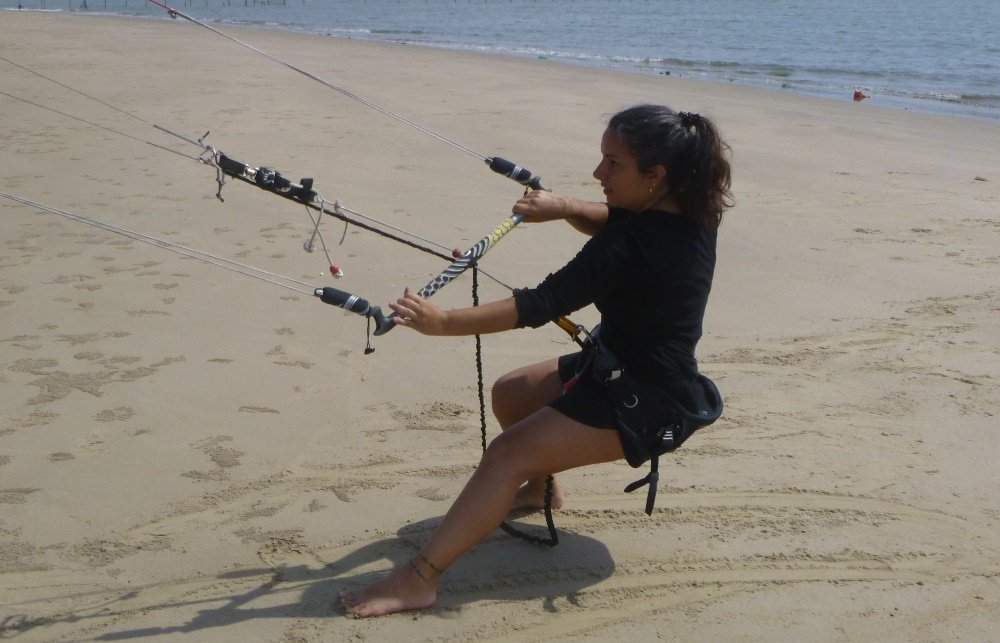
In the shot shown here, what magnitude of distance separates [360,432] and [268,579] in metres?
1.04

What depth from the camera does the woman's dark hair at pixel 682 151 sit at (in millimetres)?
2801

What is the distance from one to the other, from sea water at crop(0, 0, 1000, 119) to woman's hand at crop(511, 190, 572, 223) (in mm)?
12868

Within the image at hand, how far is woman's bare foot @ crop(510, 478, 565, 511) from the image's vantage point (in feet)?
11.5

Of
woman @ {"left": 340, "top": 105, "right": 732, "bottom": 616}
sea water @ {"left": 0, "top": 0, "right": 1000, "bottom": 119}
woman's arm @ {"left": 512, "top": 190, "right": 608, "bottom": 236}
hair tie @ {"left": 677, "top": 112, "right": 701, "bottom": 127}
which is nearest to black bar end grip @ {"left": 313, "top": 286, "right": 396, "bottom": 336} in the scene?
woman @ {"left": 340, "top": 105, "right": 732, "bottom": 616}

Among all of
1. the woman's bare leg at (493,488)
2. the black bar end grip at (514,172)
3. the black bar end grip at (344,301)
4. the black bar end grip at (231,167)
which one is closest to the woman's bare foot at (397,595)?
the woman's bare leg at (493,488)

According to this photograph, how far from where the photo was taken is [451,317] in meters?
2.71

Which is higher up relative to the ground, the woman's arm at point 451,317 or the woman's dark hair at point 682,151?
the woman's dark hair at point 682,151

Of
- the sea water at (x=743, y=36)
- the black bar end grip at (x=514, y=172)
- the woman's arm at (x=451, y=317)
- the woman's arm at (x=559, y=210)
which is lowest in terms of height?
the woman's arm at (x=451, y=317)

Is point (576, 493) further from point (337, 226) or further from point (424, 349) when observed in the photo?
point (337, 226)

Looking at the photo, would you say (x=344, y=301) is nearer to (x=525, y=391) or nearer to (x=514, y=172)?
(x=525, y=391)

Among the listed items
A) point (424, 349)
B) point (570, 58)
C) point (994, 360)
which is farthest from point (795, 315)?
point (570, 58)

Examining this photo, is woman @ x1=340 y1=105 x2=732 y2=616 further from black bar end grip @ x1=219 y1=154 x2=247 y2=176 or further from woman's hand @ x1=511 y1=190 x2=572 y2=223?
black bar end grip @ x1=219 y1=154 x2=247 y2=176

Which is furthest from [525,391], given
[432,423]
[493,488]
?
[432,423]

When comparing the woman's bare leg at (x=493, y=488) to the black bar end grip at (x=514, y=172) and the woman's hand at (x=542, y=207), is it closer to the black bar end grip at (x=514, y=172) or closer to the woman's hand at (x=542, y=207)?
the woman's hand at (x=542, y=207)
